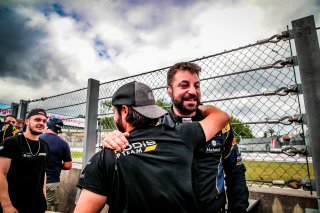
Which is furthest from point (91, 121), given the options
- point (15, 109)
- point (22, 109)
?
point (15, 109)

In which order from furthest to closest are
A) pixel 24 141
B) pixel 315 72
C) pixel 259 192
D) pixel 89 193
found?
pixel 24 141, pixel 259 192, pixel 315 72, pixel 89 193

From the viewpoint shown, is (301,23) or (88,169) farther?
(301,23)

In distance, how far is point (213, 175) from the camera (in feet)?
5.24

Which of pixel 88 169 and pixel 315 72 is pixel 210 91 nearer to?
pixel 315 72

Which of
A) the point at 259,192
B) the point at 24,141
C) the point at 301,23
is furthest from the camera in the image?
the point at 24,141

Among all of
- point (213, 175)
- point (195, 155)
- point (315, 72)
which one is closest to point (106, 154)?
point (195, 155)

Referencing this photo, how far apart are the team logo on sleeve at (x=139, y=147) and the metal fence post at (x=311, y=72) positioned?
1613mm

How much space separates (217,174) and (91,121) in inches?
109

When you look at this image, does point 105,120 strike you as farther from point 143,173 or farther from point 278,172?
point 278,172

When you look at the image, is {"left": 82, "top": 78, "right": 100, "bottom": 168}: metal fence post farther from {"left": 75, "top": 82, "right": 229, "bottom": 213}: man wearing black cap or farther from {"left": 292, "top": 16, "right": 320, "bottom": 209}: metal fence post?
{"left": 292, "top": 16, "right": 320, "bottom": 209}: metal fence post

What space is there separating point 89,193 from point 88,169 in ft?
0.46

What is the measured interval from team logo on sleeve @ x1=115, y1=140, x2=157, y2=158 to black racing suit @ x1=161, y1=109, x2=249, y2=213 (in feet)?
1.41

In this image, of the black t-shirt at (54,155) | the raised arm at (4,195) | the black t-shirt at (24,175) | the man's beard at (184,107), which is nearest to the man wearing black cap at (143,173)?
the man's beard at (184,107)

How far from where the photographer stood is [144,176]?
120cm
